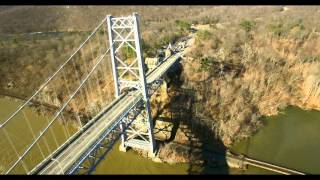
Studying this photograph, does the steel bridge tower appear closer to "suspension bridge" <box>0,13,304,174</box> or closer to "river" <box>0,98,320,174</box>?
"suspension bridge" <box>0,13,304,174</box>

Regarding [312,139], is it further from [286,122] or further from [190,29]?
[190,29]

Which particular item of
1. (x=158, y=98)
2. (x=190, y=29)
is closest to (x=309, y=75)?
(x=158, y=98)

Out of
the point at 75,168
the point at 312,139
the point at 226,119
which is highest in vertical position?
the point at 75,168

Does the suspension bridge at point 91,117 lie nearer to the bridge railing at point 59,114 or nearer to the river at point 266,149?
the bridge railing at point 59,114

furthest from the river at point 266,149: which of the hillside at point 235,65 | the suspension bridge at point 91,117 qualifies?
the hillside at point 235,65

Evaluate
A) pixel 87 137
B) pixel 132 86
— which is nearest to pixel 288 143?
pixel 132 86

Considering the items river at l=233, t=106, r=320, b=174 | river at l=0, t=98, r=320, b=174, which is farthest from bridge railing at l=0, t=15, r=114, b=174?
river at l=233, t=106, r=320, b=174
